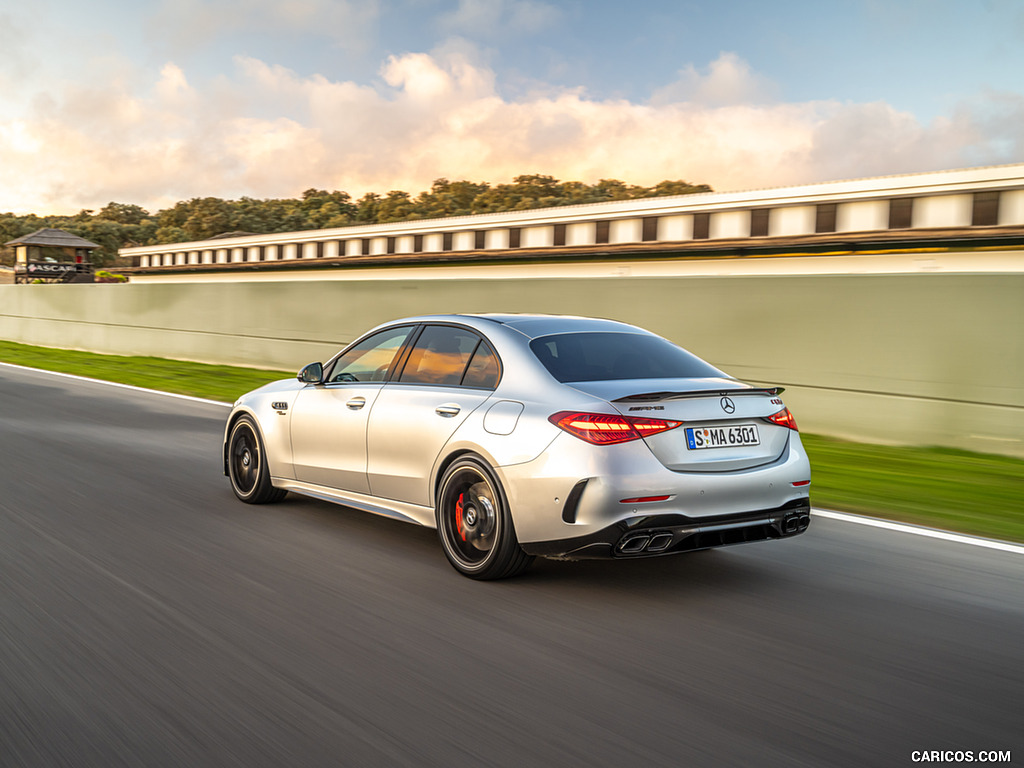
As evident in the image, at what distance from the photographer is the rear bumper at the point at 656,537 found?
16.0 feet

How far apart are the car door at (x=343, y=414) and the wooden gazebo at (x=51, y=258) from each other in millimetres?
99172

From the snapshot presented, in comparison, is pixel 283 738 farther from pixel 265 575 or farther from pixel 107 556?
pixel 107 556

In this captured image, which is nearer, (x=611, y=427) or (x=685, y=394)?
(x=611, y=427)

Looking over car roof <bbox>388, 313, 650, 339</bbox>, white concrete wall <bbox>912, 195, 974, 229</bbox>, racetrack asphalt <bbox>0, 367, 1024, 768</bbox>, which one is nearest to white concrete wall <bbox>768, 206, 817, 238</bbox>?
white concrete wall <bbox>912, 195, 974, 229</bbox>

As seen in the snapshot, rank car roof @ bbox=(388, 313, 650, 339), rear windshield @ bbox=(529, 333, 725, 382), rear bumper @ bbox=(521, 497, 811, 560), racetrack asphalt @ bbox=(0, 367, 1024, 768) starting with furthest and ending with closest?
car roof @ bbox=(388, 313, 650, 339) < rear windshield @ bbox=(529, 333, 725, 382) < rear bumper @ bbox=(521, 497, 811, 560) < racetrack asphalt @ bbox=(0, 367, 1024, 768)

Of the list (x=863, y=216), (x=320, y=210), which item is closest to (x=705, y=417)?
(x=863, y=216)

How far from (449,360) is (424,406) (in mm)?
350

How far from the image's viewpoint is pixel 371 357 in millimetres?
6840

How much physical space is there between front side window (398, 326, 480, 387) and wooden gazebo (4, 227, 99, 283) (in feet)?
328

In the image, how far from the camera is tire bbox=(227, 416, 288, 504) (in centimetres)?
741

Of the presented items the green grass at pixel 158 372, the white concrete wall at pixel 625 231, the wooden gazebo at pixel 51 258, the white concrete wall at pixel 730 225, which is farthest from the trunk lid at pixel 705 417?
the wooden gazebo at pixel 51 258

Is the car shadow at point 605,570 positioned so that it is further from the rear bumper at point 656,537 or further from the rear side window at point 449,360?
the rear side window at point 449,360

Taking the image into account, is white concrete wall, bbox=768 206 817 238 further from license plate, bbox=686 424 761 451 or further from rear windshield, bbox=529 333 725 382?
license plate, bbox=686 424 761 451

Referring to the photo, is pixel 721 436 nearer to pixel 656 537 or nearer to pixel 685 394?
pixel 685 394
